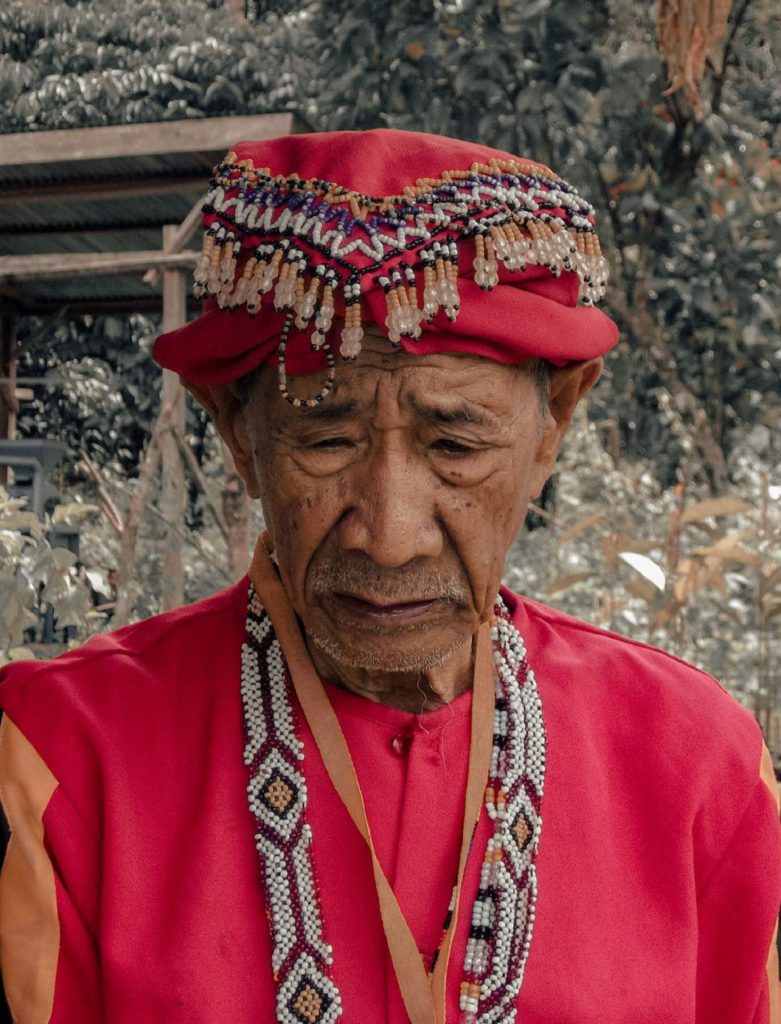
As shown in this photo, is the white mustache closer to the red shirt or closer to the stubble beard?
the stubble beard

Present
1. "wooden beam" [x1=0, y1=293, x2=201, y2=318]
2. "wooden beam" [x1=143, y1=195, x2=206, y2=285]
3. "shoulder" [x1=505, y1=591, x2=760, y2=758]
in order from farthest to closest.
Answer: "wooden beam" [x1=0, y1=293, x2=201, y2=318] < "wooden beam" [x1=143, y1=195, x2=206, y2=285] < "shoulder" [x1=505, y1=591, x2=760, y2=758]

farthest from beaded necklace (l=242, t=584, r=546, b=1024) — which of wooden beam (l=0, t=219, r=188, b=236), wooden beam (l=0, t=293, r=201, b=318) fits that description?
wooden beam (l=0, t=293, r=201, b=318)

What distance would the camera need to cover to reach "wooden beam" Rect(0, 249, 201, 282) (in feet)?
18.4

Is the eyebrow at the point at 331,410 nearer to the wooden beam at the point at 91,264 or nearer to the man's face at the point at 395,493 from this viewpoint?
the man's face at the point at 395,493

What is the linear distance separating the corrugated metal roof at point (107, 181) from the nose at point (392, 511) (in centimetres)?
379

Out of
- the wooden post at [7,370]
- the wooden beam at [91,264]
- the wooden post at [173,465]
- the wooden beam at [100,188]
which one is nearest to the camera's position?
the wooden post at [173,465]

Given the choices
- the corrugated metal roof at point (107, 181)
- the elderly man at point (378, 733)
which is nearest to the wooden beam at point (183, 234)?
the corrugated metal roof at point (107, 181)

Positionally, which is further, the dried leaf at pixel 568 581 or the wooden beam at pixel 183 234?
the wooden beam at pixel 183 234

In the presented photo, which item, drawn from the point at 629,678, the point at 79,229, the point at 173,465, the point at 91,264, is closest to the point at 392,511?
the point at 629,678

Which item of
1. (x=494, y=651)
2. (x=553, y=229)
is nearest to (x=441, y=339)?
(x=553, y=229)

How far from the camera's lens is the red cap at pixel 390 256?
4.70ft

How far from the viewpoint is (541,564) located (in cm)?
705

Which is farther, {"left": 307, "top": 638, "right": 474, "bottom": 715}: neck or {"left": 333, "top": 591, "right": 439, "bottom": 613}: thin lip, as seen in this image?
{"left": 307, "top": 638, "right": 474, "bottom": 715}: neck

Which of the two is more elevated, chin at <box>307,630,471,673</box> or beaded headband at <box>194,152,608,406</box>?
beaded headband at <box>194,152,608,406</box>
